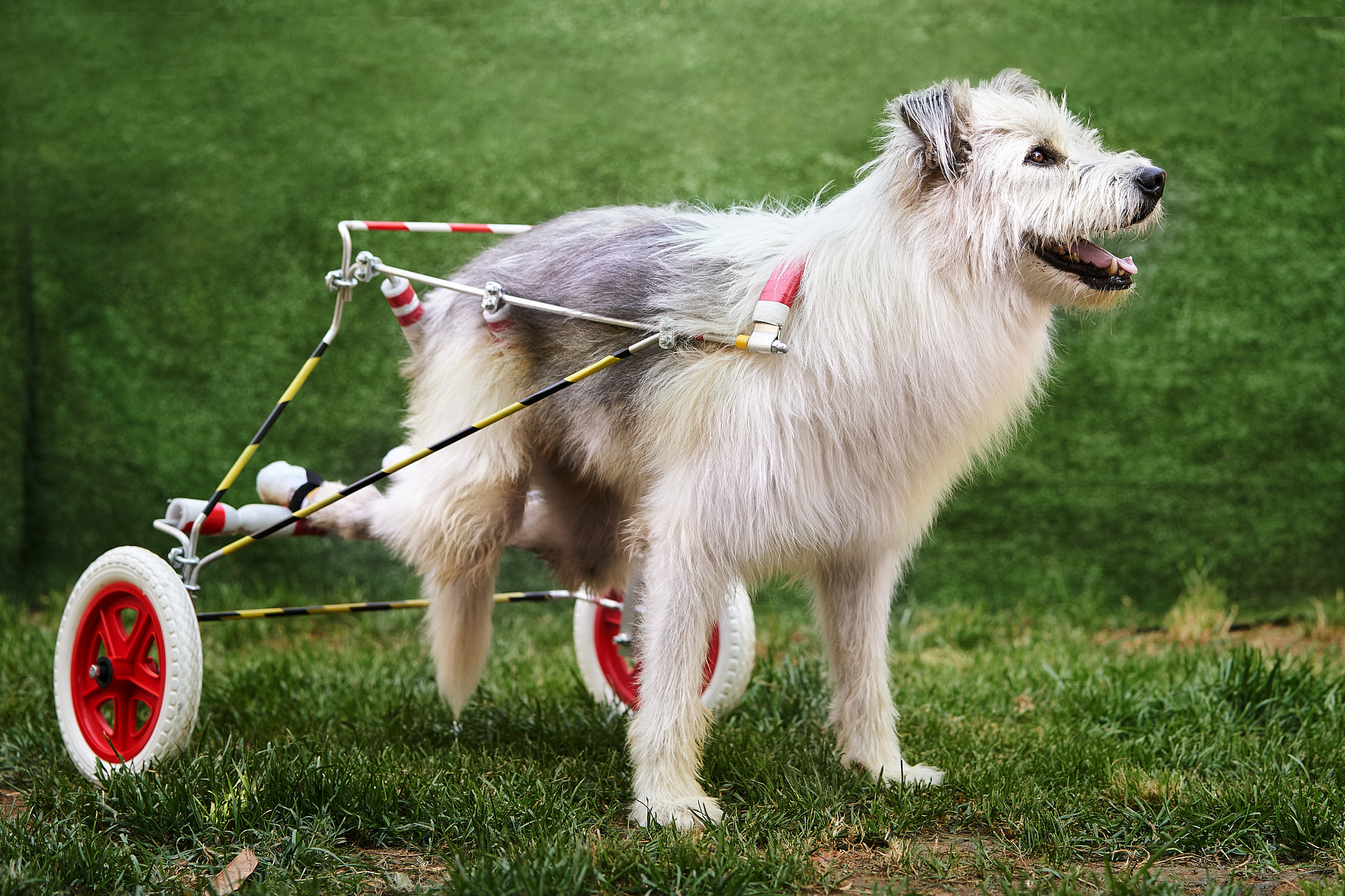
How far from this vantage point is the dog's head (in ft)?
8.36

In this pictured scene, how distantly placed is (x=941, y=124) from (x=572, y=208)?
3066 millimetres

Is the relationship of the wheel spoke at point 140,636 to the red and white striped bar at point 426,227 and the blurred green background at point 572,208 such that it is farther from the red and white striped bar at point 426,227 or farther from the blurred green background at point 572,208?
the blurred green background at point 572,208

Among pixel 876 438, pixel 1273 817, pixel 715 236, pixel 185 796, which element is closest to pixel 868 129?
pixel 715 236

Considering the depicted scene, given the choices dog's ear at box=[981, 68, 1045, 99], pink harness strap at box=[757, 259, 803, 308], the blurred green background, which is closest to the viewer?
pink harness strap at box=[757, 259, 803, 308]

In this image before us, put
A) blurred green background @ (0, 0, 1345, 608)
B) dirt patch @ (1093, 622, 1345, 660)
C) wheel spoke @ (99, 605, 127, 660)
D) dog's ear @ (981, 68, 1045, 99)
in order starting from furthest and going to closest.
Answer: blurred green background @ (0, 0, 1345, 608) → dirt patch @ (1093, 622, 1345, 660) → wheel spoke @ (99, 605, 127, 660) → dog's ear @ (981, 68, 1045, 99)

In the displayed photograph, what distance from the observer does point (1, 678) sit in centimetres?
421

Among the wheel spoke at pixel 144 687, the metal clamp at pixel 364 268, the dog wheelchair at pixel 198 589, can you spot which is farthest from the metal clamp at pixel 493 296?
the wheel spoke at pixel 144 687

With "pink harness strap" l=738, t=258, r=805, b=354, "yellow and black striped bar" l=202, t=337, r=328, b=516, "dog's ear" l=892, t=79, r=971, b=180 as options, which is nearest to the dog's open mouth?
"dog's ear" l=892, t=79, r=971, b=180

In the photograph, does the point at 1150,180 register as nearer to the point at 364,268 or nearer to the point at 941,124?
the point at 941,124

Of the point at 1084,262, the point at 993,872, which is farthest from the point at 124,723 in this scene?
the point at 1084,262

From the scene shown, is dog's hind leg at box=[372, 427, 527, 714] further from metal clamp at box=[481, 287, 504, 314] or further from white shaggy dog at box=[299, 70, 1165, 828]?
metal clamp at box=[481, 287, 504, 314]

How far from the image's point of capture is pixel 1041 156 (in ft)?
8.66

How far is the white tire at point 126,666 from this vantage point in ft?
9.70

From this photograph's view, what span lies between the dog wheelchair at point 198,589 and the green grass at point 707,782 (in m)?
0.15
